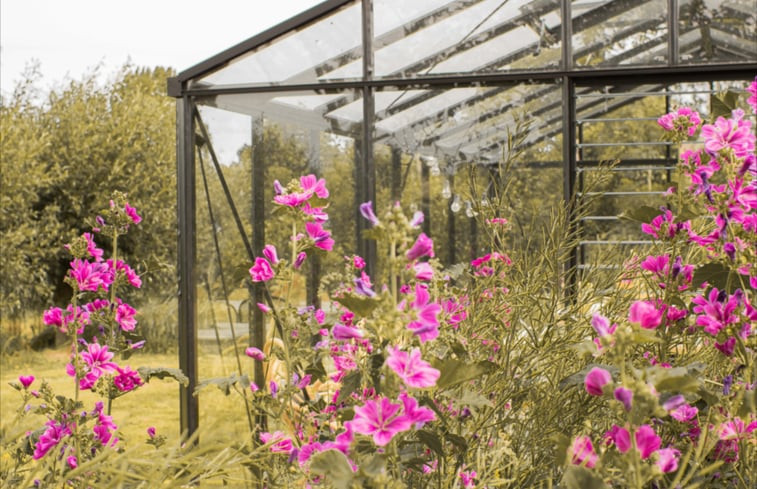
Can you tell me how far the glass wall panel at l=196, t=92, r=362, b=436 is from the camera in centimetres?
488

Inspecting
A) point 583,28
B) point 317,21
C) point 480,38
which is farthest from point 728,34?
point 317,21

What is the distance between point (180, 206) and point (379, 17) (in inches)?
60.7

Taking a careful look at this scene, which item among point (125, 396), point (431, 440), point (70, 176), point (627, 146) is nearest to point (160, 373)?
point (431, 440)

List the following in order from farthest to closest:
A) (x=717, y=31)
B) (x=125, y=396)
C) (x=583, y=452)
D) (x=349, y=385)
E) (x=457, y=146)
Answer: (x=125, y=396), (x=457, y=146), (x=717, y=31), (x=349, y=385), (x=583, y=452)

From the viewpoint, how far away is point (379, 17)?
187 inches

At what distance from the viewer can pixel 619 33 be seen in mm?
4750

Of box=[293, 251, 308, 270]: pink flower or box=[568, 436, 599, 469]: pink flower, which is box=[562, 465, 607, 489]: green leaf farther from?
box=[293, 251, 308, 270]: pink flower

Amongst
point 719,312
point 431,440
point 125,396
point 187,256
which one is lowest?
point 125,396

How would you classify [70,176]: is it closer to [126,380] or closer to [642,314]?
[126,380]

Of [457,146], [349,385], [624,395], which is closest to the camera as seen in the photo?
[624,395]

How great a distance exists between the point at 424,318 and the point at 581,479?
0.18m

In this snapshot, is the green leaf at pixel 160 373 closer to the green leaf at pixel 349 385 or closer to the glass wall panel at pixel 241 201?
the green leaf at pixel 349 385

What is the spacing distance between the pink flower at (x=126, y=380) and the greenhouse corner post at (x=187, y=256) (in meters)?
3.42

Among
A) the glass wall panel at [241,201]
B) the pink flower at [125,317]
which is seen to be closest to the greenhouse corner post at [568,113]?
the glass wall panel at [241,201]
